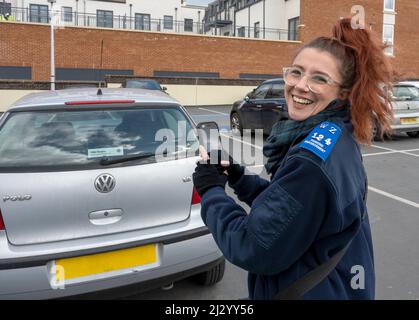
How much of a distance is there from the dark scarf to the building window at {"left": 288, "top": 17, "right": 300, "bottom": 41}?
105ft

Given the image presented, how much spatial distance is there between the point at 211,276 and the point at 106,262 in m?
1.08

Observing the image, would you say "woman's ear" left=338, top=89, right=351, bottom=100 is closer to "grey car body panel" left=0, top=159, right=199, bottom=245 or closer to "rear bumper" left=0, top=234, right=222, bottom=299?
"grey car body panel" left=0, top=159, right=199, bottom=245

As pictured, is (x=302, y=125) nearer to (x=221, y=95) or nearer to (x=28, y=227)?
(x=28, y=227)

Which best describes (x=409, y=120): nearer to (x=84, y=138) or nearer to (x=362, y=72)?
(x=84, y=138)

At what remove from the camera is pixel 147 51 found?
27109 millimetres

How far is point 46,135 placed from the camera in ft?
9.37

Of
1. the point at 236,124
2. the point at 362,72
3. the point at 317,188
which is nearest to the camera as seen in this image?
the point at 317,188

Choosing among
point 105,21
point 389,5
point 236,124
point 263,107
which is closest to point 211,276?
point 263,107

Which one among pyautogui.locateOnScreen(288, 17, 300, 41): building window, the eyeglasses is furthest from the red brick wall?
the eyeglasses

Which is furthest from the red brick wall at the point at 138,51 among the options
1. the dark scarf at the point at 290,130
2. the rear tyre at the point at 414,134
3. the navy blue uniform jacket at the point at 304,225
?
the navy blue uniform jacket at the point at 304,225

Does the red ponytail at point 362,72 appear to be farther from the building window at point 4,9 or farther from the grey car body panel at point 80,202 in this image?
the building window at point 4,9

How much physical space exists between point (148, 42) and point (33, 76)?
750 centimetres

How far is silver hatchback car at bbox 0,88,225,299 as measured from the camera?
2.49 m

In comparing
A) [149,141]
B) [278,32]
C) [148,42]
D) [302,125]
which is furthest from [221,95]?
[302,125]
